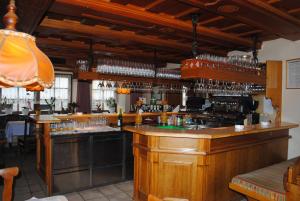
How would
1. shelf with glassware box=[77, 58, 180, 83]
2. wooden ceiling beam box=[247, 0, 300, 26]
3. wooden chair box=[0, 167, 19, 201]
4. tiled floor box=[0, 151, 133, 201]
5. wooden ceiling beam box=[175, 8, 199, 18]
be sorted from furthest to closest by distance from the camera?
shelf with glassware box=[77, 58, 180, 83], tiled floor box=[0, 151, 133, 201], wooden ceiling beam box=[175, 8, 199, 18], wooden ceiling beam box=[247, 0, 300, 26], wooden chair box=[0, 167, 19, 201]

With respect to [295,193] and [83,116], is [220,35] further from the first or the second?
[83,116]

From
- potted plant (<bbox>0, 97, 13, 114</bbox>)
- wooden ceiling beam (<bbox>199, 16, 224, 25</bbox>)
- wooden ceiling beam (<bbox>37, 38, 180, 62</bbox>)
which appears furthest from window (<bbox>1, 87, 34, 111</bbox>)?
wooden ceiling beam (<bbox>199, 16, 224, 25</bbox>)

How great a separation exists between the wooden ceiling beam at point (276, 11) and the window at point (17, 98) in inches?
348

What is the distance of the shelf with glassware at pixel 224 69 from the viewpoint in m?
3.68

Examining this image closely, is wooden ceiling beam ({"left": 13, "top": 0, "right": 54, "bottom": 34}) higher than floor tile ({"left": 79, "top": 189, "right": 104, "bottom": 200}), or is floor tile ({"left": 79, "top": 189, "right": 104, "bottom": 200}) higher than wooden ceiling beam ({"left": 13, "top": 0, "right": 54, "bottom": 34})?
wooden ceiling beam ({"left": 13, "top": 0, "right": 54, "bottom": 34})

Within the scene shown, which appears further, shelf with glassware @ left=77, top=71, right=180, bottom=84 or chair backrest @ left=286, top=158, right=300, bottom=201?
shelf with glassware @ left=77, top=71, right=180, bottom=84

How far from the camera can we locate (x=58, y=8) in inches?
121

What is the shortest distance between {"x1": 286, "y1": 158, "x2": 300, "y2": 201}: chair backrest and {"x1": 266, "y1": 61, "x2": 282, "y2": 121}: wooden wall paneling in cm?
257

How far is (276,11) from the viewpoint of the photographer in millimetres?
3152

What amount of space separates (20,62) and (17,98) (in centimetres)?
929

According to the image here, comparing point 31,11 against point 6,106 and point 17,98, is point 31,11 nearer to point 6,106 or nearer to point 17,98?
point 6,106

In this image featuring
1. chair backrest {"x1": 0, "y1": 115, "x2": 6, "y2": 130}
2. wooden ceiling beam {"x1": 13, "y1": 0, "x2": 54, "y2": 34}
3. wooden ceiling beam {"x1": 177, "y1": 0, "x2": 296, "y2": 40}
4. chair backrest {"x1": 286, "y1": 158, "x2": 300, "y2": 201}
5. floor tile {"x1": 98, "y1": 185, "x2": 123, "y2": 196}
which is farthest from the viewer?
chair backrest {"x1": 0, "y1": 115, "x2": 6, "y2": 130}

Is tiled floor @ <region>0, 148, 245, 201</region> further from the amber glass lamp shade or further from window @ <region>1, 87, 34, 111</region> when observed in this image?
window @ <region>1, 87, 34, 111</region>

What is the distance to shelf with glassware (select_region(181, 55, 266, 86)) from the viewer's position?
368cm
